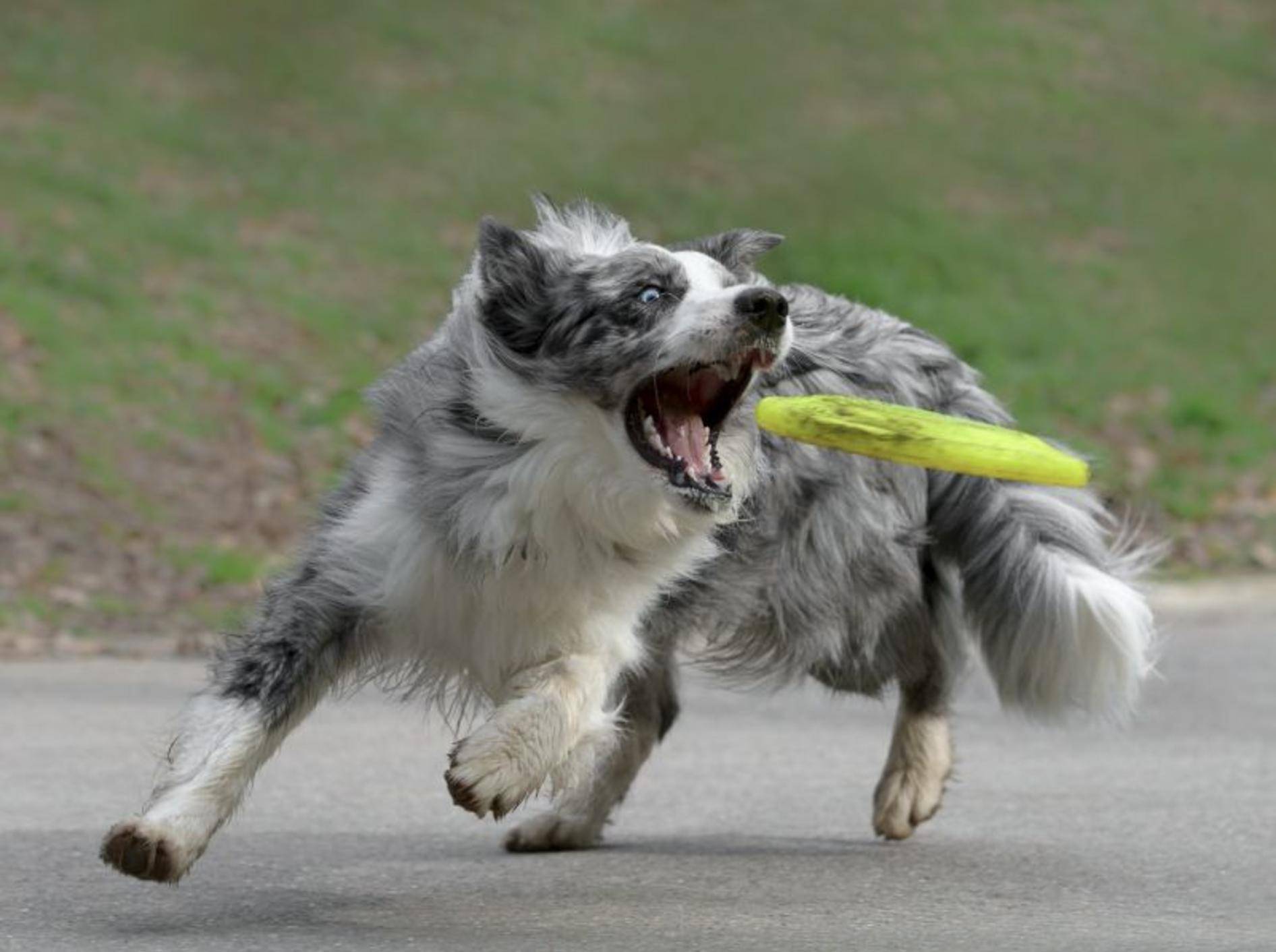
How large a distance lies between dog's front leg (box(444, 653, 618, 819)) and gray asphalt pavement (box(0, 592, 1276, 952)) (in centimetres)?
32

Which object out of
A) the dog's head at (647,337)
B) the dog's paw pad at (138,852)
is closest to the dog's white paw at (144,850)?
the dog's paw pad at (138,852)

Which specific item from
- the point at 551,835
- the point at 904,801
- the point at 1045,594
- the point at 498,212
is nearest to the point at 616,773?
the point at 551,835

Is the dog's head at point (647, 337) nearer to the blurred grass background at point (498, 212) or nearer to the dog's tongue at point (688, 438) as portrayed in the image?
the dog's tongue at point (688, 438)

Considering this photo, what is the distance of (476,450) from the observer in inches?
212

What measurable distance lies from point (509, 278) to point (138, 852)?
164 cm

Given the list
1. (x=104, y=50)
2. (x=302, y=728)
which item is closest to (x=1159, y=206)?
(x=104, y=50)

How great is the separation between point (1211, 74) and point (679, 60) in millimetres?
5596

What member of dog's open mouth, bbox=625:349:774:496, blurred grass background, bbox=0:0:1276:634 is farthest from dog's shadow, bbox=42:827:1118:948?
blurred grass background, bbox=0:0:1276:634

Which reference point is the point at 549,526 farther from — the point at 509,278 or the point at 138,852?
the point at 138,852

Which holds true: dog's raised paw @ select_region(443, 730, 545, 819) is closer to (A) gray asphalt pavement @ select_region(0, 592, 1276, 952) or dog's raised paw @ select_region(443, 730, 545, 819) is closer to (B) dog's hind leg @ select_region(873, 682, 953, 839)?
(A) gray asphalt pavement @ select_region(0, 592, 1276, 952)

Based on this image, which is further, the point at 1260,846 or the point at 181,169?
the point at 181,169

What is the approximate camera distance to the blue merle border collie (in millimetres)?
5207

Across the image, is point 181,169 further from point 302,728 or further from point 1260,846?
point 1260,846

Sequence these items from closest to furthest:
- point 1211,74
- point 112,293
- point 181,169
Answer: point 112,293 < point 181,169 < point 1211,74
